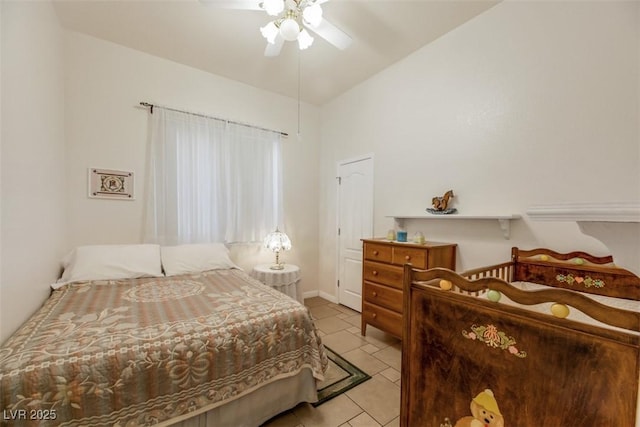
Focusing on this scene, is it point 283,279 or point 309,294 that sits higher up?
point 283,279

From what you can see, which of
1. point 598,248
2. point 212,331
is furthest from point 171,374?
point 598,248

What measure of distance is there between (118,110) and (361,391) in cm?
346

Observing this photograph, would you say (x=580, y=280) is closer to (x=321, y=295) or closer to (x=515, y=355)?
(x=515, y=355)

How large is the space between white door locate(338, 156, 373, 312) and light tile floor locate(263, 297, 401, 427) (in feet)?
1.79

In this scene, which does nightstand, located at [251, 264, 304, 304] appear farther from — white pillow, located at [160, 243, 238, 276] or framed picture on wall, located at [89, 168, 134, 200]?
framed picture on wall, located at [89, 168, 134, 200]

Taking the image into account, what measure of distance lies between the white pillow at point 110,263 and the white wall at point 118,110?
1.05ft

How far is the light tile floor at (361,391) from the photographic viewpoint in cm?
153

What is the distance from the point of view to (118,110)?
2.59 metres

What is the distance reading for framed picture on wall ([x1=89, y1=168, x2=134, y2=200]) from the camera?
248 centimetres

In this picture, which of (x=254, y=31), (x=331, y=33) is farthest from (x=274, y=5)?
(x=254, y=31)

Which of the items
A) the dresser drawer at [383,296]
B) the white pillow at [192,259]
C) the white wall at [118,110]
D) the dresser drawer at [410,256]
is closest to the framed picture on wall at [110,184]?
the white wall at [118,110]

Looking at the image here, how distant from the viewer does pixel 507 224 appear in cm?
193

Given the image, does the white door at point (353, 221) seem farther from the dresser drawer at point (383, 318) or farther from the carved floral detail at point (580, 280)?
the carved floral detail at point (580, 280)

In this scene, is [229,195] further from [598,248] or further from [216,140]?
[598,248]
